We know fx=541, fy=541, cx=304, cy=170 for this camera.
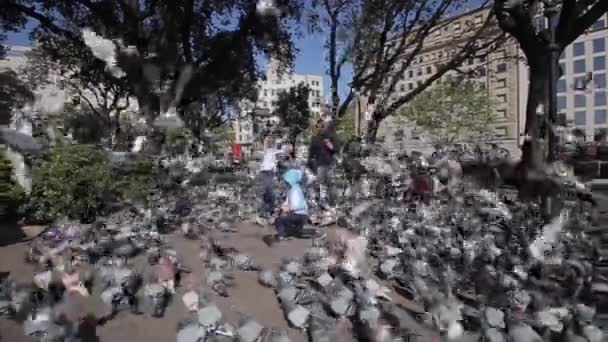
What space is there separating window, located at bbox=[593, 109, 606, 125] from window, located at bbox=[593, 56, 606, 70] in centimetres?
644

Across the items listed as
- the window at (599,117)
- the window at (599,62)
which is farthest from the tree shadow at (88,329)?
the window at (599,117)

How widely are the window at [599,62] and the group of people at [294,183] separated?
210 feet

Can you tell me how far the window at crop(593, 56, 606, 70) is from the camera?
65.2 m

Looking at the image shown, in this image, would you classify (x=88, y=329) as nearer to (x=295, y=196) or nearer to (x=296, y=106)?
(x=295, y=196)

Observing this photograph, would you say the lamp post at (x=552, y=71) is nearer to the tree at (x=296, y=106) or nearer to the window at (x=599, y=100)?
the tree at (x=296, y=106)

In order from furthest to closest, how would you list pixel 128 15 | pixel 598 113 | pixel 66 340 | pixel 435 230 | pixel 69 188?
1. pixel 598 113
2. pixel 128 15
3. pixel 69 188
4. pixel 435 230
5. pixel 66 340

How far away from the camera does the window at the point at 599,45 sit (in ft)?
216

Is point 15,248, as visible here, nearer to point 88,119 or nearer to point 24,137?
point 24,137

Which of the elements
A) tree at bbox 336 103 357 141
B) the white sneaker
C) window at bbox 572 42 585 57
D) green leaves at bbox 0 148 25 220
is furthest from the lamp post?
window at bbox 572 42 585 57

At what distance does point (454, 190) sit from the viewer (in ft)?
28.5

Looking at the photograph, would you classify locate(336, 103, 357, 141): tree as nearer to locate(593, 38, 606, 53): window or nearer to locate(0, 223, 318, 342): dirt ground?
locate(0, 223, 318, 342): dirt ground

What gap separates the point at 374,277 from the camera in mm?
5184

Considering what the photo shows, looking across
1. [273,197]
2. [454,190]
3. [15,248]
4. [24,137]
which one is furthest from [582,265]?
[24,137]

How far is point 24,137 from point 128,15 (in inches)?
229
